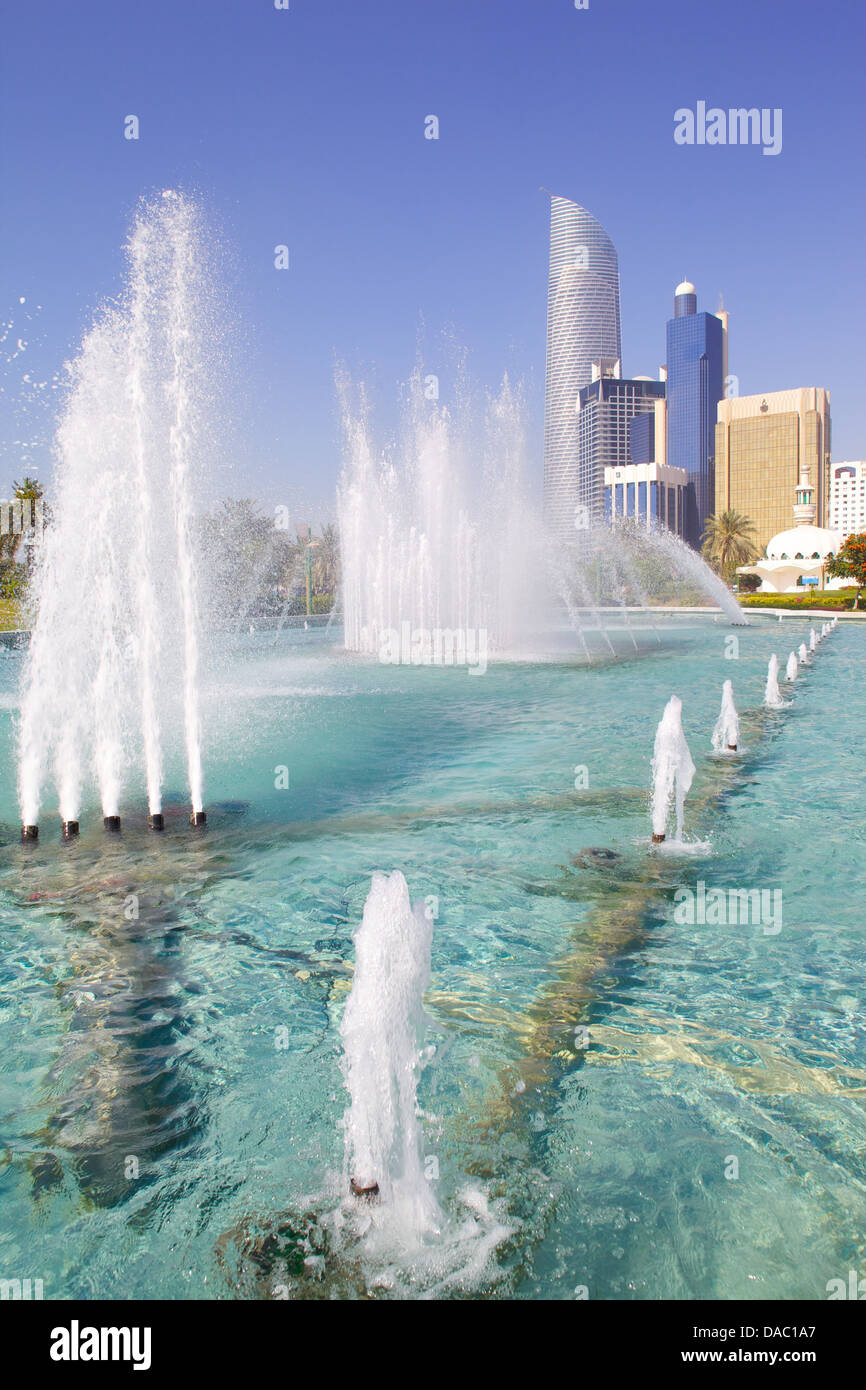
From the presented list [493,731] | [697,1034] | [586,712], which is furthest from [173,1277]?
[586,712]

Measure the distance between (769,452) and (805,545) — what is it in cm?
7562

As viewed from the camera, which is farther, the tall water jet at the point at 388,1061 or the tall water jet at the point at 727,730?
Result: the tall water jet at the point at 727,730

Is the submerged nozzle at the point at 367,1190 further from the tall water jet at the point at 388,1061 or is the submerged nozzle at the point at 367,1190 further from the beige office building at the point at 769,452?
the beige office building at the point at 769,452

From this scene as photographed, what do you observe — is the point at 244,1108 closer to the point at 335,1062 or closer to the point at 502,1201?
the point at 335,1062

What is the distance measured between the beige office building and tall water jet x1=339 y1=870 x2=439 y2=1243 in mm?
153056

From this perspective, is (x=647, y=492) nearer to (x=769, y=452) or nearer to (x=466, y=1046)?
(x=769, y=452)

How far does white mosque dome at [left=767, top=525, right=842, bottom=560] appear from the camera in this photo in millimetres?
82688

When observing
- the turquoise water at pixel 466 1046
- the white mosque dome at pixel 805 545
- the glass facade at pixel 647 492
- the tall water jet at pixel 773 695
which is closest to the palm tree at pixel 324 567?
the white mosque dome at pixel 805 545

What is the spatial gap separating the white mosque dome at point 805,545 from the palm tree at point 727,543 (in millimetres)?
6867

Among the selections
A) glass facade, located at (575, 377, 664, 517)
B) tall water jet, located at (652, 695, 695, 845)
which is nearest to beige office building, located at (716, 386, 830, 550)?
glass facade, located at (575, 377, 664, 517)

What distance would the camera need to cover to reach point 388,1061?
11.9 ft

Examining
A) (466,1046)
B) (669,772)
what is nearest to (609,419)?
(669,772)

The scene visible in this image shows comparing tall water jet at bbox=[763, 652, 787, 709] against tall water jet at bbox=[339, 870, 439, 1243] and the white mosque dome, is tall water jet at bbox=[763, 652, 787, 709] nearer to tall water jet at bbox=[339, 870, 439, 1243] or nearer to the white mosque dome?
tall water jet at bbox=[339, 870, 439, 1243]

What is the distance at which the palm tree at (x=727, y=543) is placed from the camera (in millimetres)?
71688
